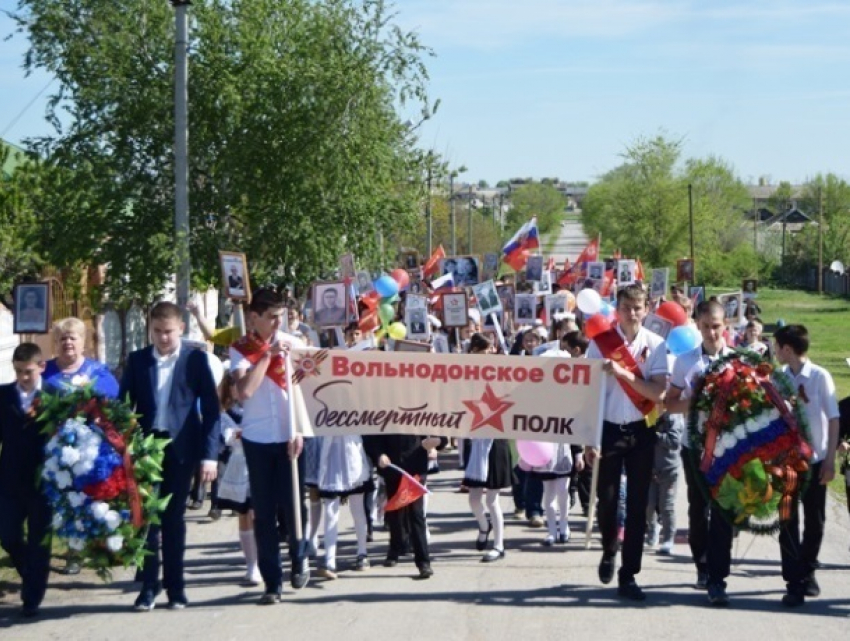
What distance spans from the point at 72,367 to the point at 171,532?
1.28 meters

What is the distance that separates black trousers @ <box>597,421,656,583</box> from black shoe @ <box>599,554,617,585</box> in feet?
0.56

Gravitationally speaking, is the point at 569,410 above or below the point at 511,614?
above

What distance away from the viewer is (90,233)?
2162 cm

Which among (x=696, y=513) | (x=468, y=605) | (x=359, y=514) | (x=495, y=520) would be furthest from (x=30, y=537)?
(x=696, y=513)

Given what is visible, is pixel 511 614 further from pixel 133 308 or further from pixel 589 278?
pixel 133 308

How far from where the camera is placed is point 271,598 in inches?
386

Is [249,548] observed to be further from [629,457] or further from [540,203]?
[540,203]

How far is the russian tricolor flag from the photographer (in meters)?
26.2

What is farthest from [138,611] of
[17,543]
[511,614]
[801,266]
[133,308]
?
[801,266]

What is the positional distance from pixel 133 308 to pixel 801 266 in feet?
263

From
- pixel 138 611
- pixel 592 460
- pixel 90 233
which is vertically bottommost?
pixel 138 611

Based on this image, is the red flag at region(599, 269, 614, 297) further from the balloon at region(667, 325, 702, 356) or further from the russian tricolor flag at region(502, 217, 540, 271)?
the balloon at region(667, 325, 702, 356)

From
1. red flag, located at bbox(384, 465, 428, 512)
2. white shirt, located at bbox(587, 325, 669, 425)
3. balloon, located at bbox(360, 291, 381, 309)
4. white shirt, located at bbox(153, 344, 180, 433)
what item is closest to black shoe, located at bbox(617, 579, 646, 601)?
white shirt, located at bbox(587, 325, 669, 425)

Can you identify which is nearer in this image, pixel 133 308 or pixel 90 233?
pixel 90 233
